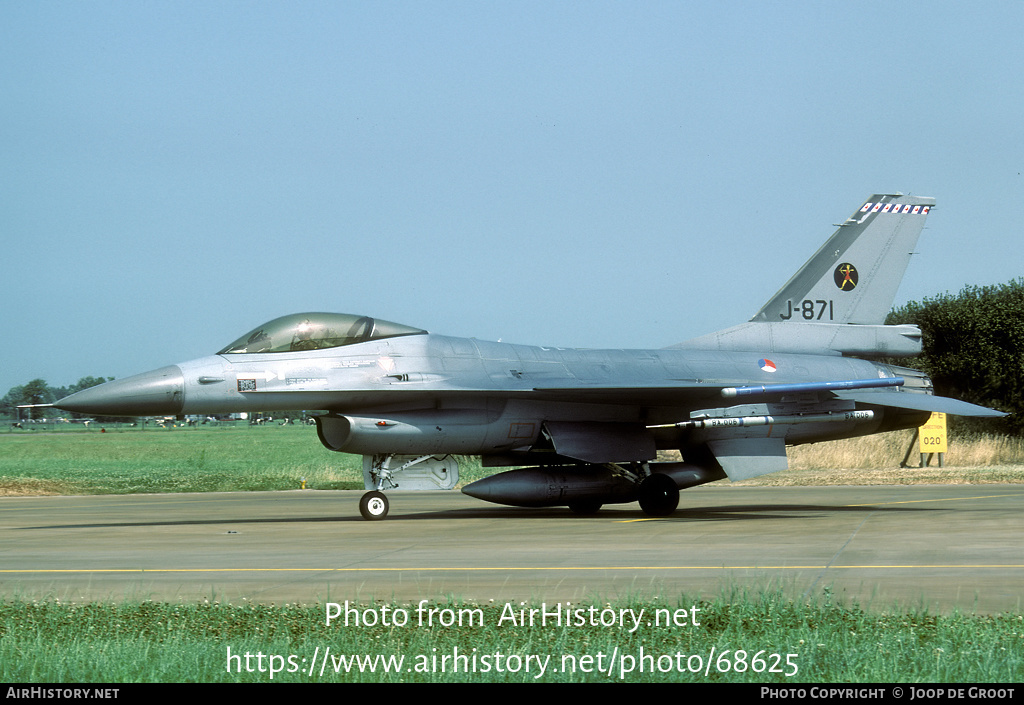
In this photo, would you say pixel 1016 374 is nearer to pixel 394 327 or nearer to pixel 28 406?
pixel 394 327

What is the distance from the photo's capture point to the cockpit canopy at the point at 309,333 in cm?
1584

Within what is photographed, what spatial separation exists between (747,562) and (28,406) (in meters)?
10.2

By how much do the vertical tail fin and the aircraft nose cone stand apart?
10.5 m

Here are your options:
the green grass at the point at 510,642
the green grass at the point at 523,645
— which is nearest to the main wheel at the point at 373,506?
the green grass at the point at 510,642

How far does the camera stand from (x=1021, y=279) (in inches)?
1666

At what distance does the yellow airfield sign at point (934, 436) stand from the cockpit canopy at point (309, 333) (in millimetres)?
18754

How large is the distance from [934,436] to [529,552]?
70.6ft

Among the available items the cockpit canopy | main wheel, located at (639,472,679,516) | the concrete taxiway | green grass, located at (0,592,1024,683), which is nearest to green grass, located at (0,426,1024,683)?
green grass, located at (0,592,1024,683)

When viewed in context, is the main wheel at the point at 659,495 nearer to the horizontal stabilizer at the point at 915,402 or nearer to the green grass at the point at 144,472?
the horizontal stabilizer at the point at 915,402

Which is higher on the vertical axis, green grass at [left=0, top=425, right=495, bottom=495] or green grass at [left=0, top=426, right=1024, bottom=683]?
green grass at [left=0, top=426, right=1024, bottom=683]

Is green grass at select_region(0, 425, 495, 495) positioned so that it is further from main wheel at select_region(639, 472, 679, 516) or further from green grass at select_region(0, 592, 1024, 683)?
green grass at select_region(0, 592, 1024, 683)

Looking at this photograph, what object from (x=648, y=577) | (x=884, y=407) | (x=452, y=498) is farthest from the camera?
(x=452, y=498)

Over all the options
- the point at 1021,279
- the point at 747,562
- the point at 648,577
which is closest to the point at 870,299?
the point at 747,562

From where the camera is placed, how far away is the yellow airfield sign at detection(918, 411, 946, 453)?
30031mm
